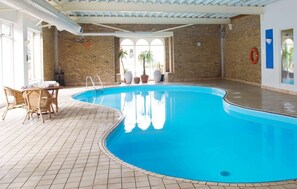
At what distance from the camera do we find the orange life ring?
39.1 ft

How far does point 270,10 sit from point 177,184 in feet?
31.0

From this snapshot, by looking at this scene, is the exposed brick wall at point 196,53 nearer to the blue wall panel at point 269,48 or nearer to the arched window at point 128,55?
the arched window at point 128,55

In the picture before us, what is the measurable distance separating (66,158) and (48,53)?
10.2 m

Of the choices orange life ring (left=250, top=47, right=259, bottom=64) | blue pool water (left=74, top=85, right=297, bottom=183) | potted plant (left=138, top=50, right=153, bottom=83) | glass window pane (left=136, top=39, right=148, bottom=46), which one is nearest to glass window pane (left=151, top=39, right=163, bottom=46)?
glass window pane (left=136, top=39, right=148, bottom=46)

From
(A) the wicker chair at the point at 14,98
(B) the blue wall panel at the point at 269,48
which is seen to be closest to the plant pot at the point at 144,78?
(B) the blue wall panel at the point at 269,48

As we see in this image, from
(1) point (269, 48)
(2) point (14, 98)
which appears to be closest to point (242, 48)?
(1) point (269, 48)

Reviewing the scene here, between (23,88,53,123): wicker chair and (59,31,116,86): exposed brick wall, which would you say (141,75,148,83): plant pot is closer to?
(59,31,116,86): exposed brick wall

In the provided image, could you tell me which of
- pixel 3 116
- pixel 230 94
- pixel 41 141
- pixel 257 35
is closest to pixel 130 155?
pixel 41 141

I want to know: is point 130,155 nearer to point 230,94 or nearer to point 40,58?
point 230,94

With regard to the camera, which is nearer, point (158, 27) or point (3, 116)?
point (3, 116)

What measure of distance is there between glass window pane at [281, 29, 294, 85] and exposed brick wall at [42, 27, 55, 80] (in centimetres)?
922

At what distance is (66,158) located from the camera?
3.72 meters

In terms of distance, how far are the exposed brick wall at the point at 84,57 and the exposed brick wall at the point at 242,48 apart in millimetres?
5831

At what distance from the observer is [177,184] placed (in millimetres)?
2811
